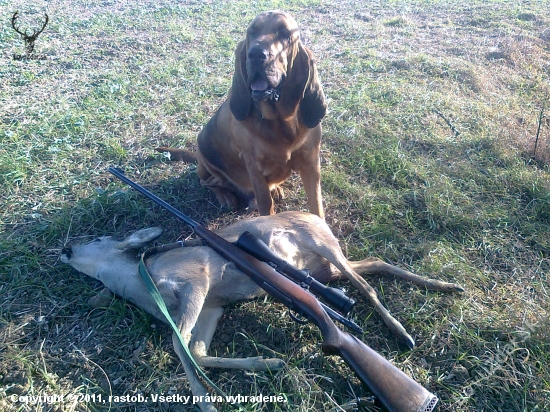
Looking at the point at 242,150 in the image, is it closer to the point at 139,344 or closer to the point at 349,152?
the point at 349,152

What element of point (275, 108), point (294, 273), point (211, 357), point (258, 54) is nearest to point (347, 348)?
point (294, 273)

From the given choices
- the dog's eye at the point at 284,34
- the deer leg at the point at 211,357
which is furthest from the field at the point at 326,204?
the dog's eye at the point at 284,34

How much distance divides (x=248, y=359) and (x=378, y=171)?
2.91m

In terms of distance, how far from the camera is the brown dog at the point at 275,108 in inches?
140

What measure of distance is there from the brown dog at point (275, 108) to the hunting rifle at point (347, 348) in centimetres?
117

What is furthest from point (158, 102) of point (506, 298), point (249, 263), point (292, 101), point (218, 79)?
point (506, 298)

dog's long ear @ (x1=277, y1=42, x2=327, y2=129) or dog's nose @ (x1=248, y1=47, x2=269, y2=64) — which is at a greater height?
dog's nose @ (x1=248, y1=47, x2=269, y2=64)

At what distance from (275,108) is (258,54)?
55 cm

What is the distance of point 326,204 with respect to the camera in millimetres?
4414

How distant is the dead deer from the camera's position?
2879 millimetres

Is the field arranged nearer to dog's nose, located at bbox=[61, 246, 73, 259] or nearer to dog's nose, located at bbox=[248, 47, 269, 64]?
dog's nose, located at bbox=[61, 246, 73, 259]

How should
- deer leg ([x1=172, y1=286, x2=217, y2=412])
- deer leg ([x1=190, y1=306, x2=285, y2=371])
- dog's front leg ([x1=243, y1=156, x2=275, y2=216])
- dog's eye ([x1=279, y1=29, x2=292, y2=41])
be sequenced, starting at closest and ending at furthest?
deer leg ([x1=172, y1=286, x2=217, y2=412]) < deer leg ([x1=190, y1=306, x2=285, y2=371]) < dog's eye ([x1=279, y1=29, x2=292, y2=41]) < dog's front leg ([x1=243, y1=156, x2=275, y2=216])

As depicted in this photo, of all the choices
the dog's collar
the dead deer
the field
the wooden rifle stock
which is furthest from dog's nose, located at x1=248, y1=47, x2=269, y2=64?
the field

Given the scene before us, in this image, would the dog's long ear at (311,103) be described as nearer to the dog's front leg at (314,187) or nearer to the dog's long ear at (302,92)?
the dog's long ear at (302,92)
